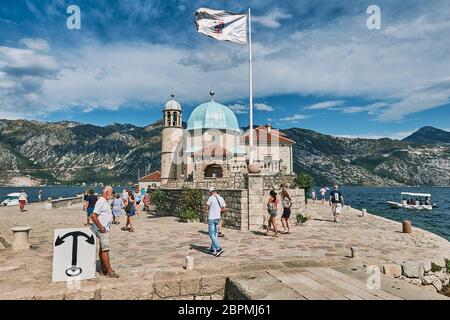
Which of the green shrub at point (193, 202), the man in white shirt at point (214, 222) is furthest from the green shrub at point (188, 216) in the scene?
the man in white shirt at point (214, 222)

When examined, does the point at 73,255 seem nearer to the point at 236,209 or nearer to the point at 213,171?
the point at 236,209

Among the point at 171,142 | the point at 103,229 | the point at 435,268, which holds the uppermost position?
the point at 171,142

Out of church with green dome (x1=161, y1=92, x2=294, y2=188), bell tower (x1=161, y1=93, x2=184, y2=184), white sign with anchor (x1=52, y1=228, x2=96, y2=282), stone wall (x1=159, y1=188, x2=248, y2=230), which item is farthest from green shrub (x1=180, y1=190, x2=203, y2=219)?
bell tower (x1=161, y1=93, x2=184, y2=184)

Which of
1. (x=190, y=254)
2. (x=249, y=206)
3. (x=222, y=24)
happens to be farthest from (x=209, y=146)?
(x=190, y=254)

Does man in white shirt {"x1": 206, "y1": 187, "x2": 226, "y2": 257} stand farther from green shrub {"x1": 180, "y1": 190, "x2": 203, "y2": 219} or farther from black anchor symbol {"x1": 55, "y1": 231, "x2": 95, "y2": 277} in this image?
green shrub {"x1": 180, "y1": 190, "x2": 203, "y2": 219}

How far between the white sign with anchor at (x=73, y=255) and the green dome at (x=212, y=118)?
1256 inches

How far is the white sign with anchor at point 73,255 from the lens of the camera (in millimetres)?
5633

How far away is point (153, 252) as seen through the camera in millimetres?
8664

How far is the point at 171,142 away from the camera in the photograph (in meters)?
37.0

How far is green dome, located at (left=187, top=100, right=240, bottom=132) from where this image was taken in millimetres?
37469

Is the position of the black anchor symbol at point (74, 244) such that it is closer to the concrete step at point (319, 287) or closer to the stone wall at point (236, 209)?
the concrete step at point (319, 287)

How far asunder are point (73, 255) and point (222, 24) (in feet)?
45.7

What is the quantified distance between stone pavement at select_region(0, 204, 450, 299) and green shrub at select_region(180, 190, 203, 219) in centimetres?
252
